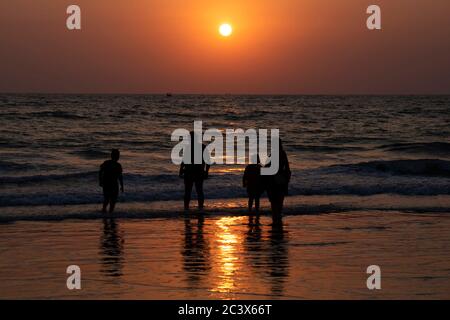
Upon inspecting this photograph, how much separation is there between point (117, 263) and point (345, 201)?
10126 millimetres

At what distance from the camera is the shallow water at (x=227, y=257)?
960 centimetres

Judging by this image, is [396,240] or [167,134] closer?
[396,240]

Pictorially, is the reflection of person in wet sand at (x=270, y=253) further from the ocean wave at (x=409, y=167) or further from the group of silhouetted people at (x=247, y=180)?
the ocean wave at (x=409, y=167)

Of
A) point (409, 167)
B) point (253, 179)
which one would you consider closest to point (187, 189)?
point (253, 179)

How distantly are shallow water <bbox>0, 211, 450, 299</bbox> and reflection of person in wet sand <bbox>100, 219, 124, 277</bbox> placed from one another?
0.05 feet

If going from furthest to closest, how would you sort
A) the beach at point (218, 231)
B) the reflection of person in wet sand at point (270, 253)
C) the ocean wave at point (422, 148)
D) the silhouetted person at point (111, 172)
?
the ocean wave at point (422, 148), the silhouetted person at point (111, 172), the reflection of person in wet sand at point (270, 253), the beach at point (218, 231)

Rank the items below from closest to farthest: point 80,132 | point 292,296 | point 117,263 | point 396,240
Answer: point 292,296
point 117,263
point 396,240
point 80,132

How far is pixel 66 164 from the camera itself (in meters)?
29.5

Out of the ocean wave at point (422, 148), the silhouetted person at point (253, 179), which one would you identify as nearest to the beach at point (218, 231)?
the silhouetted person at point (253, 179)

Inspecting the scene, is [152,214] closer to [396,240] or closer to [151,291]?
[396,240]

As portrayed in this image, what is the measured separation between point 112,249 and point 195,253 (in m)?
1.37

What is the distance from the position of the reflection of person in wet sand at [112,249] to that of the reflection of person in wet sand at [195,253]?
0.96 m
